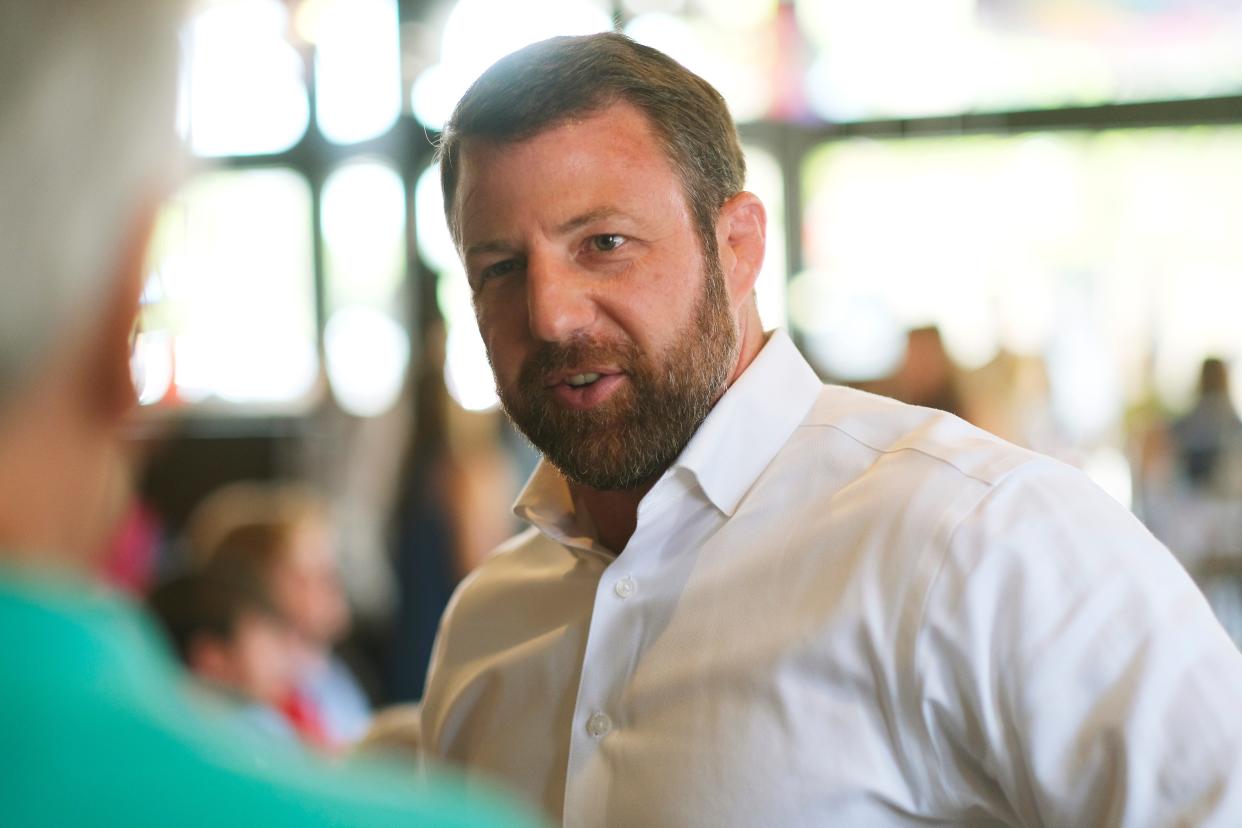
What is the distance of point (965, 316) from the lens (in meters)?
6.14

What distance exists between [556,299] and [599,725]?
42cm

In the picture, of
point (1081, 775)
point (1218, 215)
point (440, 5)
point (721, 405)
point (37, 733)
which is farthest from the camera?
point (440, 5)

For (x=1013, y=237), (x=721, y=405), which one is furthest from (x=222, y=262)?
(x=721, y=405)

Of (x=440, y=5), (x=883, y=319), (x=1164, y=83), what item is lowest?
(x=883, y=319)

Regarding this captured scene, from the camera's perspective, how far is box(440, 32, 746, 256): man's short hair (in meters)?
1.40

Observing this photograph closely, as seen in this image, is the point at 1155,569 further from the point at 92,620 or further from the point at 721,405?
the point at 92,620

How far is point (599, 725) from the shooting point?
133cm

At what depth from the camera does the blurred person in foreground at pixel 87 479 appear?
45 centimetres

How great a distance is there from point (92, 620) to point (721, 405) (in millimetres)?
1011

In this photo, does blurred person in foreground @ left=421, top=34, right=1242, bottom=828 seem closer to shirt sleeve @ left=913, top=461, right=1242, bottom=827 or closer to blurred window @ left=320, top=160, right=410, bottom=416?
shirt sleeve @ left=913, top=461, right=1242, bottom=827

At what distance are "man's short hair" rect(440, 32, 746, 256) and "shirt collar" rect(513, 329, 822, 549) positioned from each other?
0.47 feet

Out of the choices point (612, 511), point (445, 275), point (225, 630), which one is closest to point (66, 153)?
point (612, 511)

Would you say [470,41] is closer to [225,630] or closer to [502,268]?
Result: [225,630]

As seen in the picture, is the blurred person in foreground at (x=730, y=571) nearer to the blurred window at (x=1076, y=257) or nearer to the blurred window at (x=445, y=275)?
the blurred window at (x=1076, y=257)
